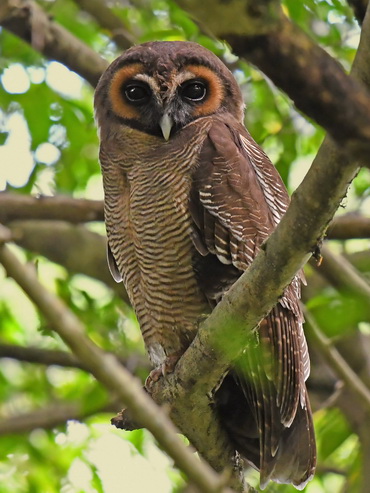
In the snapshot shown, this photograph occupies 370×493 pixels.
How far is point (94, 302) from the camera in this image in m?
5.46

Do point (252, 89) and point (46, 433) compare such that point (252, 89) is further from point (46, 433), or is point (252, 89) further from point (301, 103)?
point (301, 103)

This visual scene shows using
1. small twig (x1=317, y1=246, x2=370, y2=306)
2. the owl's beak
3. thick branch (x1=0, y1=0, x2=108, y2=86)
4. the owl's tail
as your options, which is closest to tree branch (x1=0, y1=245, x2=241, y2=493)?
the owl's tail

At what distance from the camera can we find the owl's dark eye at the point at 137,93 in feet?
14.3

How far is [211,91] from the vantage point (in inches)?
172

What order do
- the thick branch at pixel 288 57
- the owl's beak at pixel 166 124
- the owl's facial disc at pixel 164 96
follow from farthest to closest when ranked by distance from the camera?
the owl's facial disc at pixel 164 96
the owl's beak at pixel 166 124
the thick branch at pixel 288 57

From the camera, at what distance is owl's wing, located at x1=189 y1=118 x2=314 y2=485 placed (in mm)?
3627

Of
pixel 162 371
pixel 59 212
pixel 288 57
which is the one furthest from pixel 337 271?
pixel 288 57

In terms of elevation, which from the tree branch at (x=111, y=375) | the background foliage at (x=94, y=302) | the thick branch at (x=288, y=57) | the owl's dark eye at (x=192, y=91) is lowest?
the background foliage at (x=94, y=302)

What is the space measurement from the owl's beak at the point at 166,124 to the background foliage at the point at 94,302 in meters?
0.56

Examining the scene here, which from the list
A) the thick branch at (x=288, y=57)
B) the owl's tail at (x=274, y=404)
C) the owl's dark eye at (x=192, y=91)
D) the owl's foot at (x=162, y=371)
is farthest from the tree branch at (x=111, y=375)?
the owl's dark eye at (x=192, y=91)

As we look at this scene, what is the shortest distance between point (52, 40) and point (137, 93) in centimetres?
122

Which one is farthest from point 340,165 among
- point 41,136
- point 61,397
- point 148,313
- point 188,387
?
point 61,397

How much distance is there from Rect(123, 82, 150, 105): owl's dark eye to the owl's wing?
490 mm

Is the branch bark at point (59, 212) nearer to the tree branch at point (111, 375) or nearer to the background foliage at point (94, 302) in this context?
the background foliage at point (94, 302)
